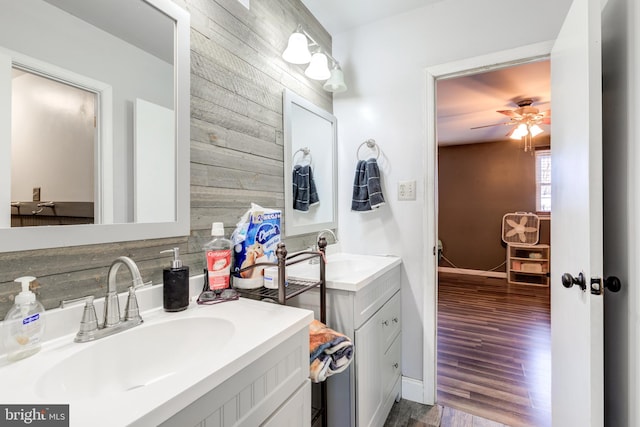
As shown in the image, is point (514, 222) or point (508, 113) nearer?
point (508, 113)

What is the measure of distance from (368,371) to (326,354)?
426 mm

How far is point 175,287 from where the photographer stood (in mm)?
975

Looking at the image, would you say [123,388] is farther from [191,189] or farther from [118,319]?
[191,189]

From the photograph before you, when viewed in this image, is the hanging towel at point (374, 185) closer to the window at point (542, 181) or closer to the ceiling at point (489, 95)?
the ceiling at point (489, 95)

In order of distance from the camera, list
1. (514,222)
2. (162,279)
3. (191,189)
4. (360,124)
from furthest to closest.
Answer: (514,222) → (360,124) → (191,189) → (162,279)

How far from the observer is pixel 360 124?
208 centimetres

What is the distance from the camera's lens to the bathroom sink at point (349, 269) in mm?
1339

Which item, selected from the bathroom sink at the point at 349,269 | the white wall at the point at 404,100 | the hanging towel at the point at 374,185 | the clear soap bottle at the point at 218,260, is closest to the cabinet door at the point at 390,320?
the white wall at the point at 404,100

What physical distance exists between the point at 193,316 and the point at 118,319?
19 centimetres

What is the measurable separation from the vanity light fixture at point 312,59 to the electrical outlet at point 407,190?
736 millimetres

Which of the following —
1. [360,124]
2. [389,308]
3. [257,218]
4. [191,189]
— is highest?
[360,124]

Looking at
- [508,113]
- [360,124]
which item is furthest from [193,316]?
[508,113]

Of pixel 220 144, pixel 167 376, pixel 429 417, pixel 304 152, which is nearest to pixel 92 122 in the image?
pixel 220 144

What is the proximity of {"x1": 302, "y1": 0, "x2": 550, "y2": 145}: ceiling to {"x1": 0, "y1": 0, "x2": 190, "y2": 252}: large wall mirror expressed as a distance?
1181mm
